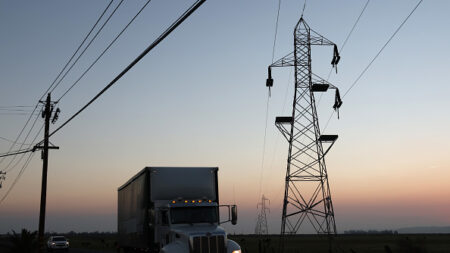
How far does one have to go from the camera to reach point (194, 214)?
19.8 metres

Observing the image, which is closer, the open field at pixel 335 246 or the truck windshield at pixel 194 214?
the truck windshield at pixel 194 214

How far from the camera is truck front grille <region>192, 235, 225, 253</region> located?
18.1 meters

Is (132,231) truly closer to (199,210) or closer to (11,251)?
(199,210)

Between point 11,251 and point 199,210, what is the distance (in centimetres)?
2086

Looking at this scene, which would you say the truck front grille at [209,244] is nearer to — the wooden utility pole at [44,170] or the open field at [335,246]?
the open field at [335,246]

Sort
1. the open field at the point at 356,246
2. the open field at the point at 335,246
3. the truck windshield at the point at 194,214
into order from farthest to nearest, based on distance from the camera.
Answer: the open field at the point at 335,246 < the open field at the point at 356,246 < the truck windshield at the point at 194,214

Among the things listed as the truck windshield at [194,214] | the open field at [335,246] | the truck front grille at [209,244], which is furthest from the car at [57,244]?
the truck front grille at [209,244]

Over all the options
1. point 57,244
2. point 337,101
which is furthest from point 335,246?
point 57,244

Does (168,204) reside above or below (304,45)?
below

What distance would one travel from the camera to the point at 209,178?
2209cm

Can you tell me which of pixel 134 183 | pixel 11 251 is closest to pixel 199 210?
pixel 134 183

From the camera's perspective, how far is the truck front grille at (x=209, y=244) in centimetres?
1814

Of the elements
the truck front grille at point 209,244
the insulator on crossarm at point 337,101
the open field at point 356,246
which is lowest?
the open field at point 356,246

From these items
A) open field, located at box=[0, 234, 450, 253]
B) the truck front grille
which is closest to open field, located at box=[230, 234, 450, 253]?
open field, located at box=[0, 234, 450, 253]
